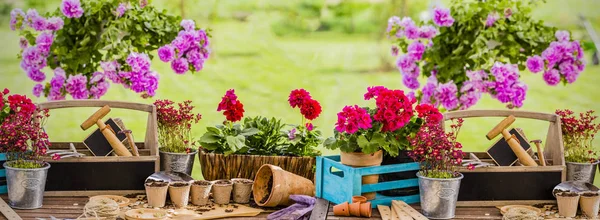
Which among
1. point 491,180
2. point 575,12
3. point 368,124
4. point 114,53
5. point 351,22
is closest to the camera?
point 368,124

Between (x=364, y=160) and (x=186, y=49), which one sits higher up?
(x=186, y=49)

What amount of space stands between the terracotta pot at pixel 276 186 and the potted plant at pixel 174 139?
41 centimetres

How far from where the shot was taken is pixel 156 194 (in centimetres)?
317

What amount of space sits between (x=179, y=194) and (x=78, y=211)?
1.37 ft

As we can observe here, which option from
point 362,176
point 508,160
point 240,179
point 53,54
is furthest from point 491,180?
point 53,54

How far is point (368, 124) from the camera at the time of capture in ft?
9.96

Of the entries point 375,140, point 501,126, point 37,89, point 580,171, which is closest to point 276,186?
point 375,140

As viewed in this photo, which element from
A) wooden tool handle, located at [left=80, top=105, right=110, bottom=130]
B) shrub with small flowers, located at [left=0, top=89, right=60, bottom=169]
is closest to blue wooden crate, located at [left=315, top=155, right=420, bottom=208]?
wooden tool handle, located at [left=80, top=105, right=110, bottom=130]

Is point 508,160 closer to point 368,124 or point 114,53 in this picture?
point 368,124

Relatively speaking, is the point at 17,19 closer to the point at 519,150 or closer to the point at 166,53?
the point at 166,53

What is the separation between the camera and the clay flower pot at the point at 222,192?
10.7ft

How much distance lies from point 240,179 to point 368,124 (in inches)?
27.5

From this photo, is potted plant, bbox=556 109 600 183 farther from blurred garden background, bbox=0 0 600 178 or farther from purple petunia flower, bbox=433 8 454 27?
blurred garden background, bbox=0 0 600 178

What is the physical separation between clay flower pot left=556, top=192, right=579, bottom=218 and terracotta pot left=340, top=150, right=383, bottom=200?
29.7 inches
